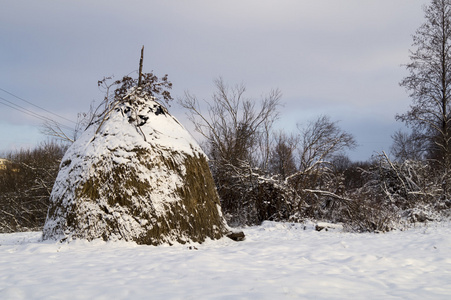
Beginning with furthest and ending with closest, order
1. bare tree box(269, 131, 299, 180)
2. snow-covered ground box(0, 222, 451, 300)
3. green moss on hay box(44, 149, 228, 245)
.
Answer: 1. bare tree box(269, 131, 299, 180)
2. green moss on hay box(44, 149, 228, 245)
3. snow-covered ground box(0, 222, 451, 300)

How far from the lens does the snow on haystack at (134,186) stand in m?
5.92

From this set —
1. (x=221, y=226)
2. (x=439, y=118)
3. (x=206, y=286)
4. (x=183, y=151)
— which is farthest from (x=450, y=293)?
(x=439, y=118)

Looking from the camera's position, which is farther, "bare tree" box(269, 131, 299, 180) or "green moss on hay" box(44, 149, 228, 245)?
"bare tree" box(269, 131, 299, 180)

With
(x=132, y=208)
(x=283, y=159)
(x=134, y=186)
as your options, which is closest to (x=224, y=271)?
(x=132, y=208)

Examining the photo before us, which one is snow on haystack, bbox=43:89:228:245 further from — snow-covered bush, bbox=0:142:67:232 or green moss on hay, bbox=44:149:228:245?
snow-covered bush, bbox=0:142:67:232

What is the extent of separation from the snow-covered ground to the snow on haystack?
1.10ft

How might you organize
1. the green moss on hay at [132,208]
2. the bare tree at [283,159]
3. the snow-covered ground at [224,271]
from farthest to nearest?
the bare tree at [283,159]
the green moss on hay at [132,208]
the snow-covered ground at [224,271]

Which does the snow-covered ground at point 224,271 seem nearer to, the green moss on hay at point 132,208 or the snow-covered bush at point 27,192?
the green moss on hay at point 132,208

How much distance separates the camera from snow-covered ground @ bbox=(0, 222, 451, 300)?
3.54 m

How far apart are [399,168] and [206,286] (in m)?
12.7

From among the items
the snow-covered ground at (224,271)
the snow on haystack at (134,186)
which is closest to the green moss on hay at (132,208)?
the snow on haystack at (134,186)

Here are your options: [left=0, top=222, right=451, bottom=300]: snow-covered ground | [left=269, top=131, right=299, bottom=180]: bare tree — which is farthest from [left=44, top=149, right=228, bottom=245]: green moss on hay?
[left=269, top=131, right=299, bottom=180]: bare tree

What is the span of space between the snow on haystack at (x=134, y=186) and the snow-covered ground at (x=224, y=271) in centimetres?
34

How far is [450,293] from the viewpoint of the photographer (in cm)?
399
